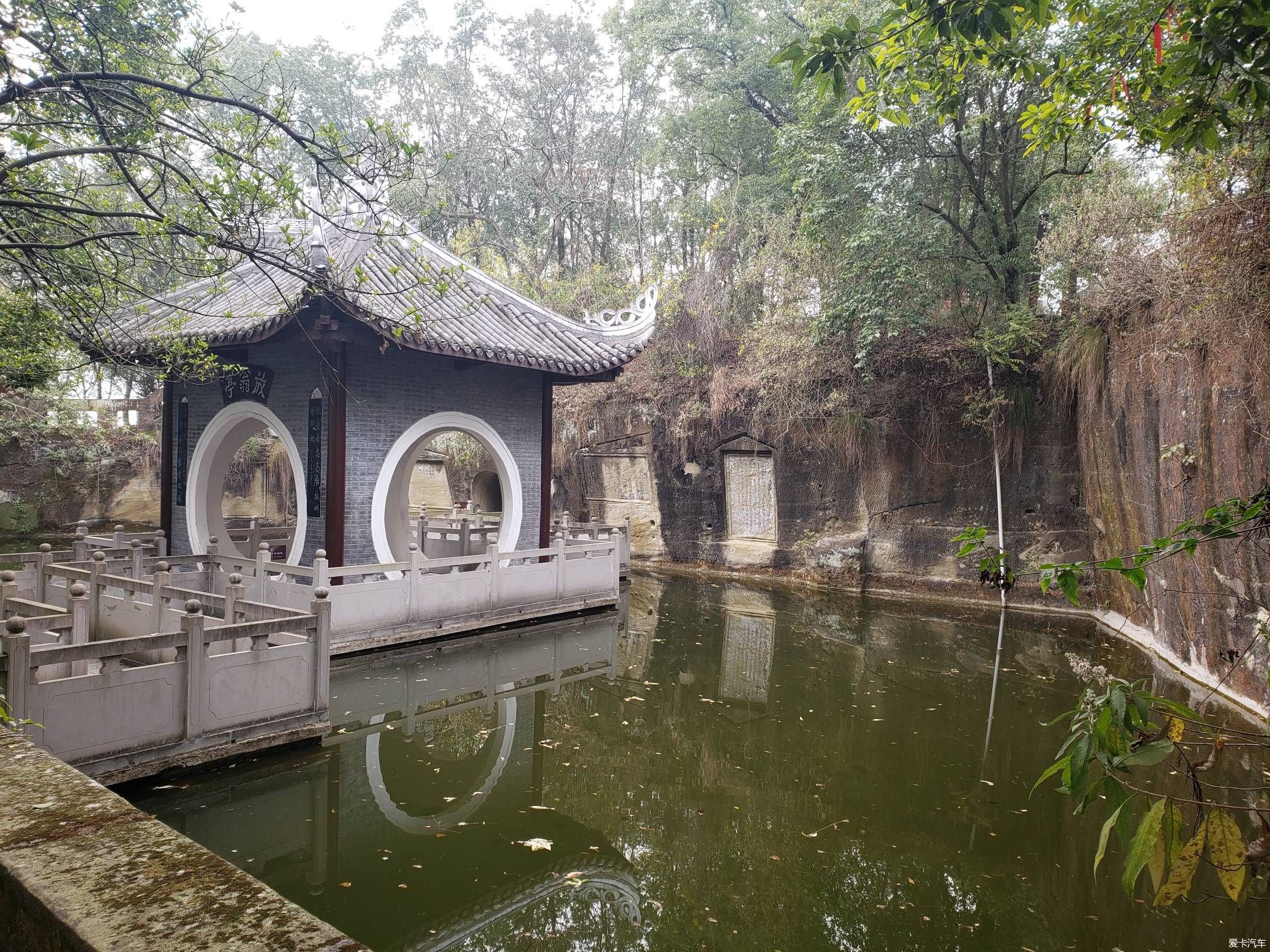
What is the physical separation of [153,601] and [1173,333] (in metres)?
9.26

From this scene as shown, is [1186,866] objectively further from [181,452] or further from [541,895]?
[181,452]

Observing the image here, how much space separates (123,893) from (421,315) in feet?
23.3

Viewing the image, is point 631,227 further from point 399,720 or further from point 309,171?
point 399,720

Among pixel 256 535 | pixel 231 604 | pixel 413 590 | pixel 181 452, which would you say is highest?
pixel 181 452

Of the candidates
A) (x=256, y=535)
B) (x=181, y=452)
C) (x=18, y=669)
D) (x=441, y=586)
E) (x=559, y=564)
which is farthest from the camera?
(x=256, y=535)

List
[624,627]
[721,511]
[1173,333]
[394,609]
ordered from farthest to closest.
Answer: [721,511]
[624,627]
[394,609]
[1173,333]

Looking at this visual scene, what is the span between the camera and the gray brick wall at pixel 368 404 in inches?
354

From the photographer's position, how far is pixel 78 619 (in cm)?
601

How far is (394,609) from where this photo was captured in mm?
8312

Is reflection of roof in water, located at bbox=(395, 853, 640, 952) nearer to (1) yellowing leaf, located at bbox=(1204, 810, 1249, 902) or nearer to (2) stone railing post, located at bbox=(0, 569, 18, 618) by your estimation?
(1) yellowing leaf, located at bbox=(1204, 810, 1249, 902)

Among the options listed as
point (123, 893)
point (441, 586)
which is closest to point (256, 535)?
point (441, 586)

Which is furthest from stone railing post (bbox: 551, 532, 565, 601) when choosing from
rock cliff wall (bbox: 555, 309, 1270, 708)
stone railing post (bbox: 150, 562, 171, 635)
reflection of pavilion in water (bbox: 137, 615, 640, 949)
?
rock cliff wall (bbox: 555, 309, 1270, 708)

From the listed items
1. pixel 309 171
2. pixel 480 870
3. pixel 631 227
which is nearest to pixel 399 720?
pixel 480 870

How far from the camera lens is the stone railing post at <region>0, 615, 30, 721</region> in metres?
4.07
